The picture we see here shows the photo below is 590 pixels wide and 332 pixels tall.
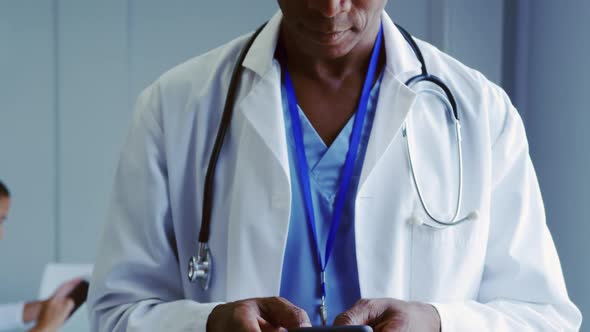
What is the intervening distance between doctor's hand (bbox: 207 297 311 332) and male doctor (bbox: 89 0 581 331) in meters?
0.10

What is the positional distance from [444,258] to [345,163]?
0.17 m

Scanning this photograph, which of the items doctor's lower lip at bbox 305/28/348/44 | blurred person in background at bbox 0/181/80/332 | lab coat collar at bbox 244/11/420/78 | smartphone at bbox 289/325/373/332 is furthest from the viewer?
blurred person in background at bbox 0/181/80/332

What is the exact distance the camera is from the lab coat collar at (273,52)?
110 centimetres

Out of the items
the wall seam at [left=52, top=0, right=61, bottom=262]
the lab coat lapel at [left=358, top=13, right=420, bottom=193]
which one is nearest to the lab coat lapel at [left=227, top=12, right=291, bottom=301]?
the lab coat lapel at [left=358, top=13, right=420, bottom=193]

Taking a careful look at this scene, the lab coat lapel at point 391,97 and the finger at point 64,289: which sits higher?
the lab coat lapel at point 391,97

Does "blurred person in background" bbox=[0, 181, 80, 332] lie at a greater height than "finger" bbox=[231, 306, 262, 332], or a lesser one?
lesser

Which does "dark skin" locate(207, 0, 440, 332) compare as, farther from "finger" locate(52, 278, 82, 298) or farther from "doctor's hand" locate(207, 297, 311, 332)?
"finger" locate(52, 278, 82, 298)

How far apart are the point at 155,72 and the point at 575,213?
976 millimetres

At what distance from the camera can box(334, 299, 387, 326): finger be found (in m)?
0.87

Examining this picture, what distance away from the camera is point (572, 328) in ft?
3.56

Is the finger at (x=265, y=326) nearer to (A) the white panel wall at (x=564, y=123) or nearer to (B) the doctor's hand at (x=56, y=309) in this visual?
(A) the white panel wall at (x=564, y=123)

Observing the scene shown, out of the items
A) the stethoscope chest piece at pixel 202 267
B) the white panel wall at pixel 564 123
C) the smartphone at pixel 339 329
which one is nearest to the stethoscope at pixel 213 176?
the stethoscope chest piece at pixel 202 267

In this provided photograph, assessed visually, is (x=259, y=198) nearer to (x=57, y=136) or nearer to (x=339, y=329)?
(x=339, y=329)

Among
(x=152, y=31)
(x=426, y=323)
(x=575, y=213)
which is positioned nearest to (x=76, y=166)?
(x=152, y=31)
